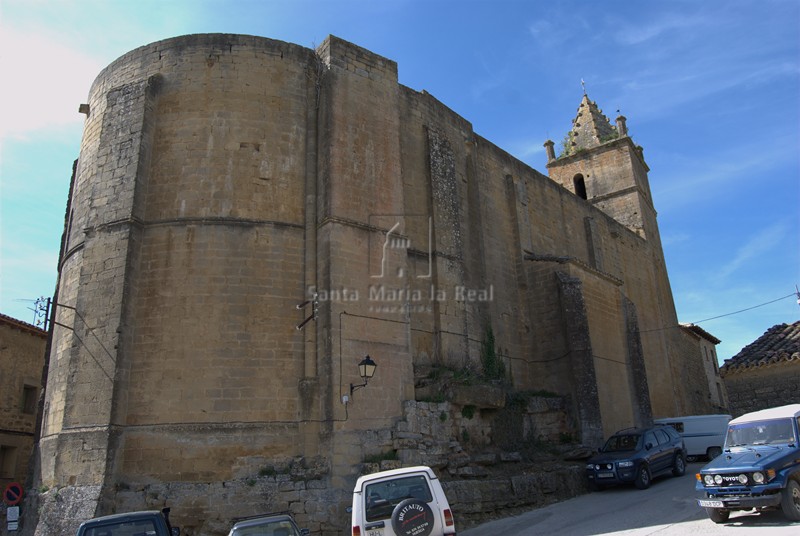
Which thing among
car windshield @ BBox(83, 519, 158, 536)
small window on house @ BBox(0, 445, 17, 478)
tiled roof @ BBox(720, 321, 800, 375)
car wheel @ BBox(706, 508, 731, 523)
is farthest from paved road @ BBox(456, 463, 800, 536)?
small window on house @ BBox(0, 445, 17, 478)

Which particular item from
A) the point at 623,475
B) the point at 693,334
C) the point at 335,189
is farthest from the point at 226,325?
the point at 693,334

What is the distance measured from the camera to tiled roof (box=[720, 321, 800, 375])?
21341mm

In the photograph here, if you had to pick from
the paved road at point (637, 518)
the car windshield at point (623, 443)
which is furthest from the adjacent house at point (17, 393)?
the car windshield at point (623, 443)

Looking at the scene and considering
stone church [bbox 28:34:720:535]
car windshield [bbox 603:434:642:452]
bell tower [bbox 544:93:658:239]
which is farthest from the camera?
A: bell tower [bbox 544:93:658:239]

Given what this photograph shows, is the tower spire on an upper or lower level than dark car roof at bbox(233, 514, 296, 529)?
upper

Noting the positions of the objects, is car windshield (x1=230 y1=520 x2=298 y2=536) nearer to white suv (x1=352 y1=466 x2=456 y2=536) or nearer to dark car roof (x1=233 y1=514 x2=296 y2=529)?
dark car roof (x1=233 y1=514 x2=296 y2=529)

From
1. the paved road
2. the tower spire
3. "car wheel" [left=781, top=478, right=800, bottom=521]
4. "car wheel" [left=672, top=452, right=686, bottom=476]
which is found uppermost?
the tower spire

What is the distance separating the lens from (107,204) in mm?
12836

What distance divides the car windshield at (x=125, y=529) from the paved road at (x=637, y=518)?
18.9ft

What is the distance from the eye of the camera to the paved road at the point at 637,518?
8.41 meters

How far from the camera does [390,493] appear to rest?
745 cm

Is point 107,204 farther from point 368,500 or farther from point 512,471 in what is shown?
point 512,471

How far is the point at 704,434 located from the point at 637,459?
5.68m

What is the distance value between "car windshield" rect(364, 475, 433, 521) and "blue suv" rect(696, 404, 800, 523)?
422cm
